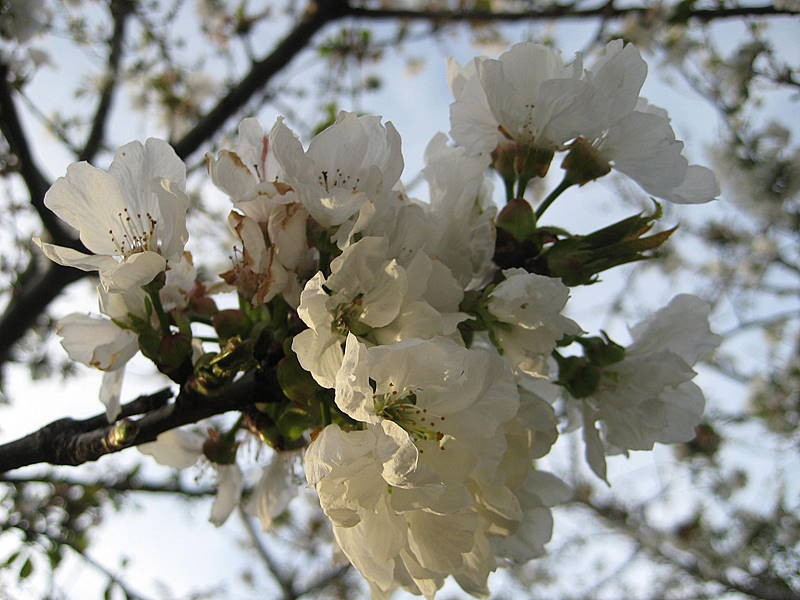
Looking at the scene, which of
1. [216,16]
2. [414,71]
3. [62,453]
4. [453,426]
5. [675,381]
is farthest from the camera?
[414,71]

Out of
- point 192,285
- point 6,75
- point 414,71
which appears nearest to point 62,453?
point 192,285

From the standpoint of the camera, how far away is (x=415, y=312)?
0.84 metres

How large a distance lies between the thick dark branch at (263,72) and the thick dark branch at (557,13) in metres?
0.18

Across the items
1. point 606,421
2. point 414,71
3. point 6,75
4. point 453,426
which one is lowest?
point 414,71

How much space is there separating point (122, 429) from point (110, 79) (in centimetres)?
316

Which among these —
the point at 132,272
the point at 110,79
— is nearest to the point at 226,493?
the point at 132,272

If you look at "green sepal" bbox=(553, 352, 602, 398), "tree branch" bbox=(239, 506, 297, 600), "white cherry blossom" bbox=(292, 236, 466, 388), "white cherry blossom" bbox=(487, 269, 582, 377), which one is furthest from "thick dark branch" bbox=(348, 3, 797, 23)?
"tree branch" bbox=(239, 506, 297, 600)

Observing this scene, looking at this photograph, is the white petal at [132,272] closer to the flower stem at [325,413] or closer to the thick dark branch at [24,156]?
the flower stem at [325,413]

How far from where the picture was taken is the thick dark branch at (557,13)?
2.55 metres

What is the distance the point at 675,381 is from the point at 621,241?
265 millimetres

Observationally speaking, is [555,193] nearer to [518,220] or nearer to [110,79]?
[518,220]

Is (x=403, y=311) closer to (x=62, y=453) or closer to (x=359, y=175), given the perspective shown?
(x=359, y=175)

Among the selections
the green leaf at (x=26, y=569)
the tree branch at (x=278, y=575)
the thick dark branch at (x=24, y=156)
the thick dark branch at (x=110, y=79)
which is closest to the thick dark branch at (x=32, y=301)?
the thick dark branch at (x=24, y=156)

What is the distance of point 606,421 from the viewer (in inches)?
42.8
